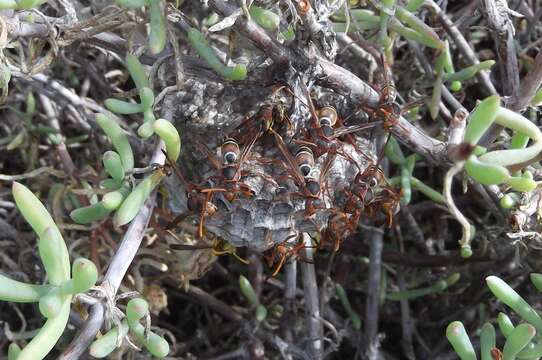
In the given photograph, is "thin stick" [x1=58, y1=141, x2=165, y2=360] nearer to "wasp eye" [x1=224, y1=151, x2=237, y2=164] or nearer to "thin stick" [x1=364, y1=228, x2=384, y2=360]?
"wasp eye" [x1=224, y1=151, x2=237, y2=164]

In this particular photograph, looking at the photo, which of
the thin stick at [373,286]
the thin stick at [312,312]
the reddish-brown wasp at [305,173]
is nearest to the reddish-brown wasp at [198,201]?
the reddish-brown wasp at [305,173]

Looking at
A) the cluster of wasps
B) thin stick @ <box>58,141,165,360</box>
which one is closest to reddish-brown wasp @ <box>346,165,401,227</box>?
the cluster of wasps

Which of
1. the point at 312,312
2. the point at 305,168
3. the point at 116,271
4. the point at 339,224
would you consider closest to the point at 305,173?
the point at 305,168

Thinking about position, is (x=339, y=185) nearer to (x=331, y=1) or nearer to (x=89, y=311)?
(x=331, y=1)

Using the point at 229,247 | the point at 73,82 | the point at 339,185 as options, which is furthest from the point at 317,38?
the point at 73,82

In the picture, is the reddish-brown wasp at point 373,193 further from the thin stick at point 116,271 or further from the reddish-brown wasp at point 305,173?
the thin stick at point 116,271

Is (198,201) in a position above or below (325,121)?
below

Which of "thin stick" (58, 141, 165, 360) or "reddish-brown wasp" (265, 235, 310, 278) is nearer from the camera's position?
"thin stick" (58, 141, 165, 360)

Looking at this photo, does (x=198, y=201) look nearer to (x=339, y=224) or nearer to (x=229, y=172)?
(x=229, y=172)

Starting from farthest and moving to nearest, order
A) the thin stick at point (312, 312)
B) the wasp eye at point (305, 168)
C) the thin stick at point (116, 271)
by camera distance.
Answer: the thin stick at point (312, 312) < the wasp eye at point (305, 168) < the thin stick at point (116, 271)
